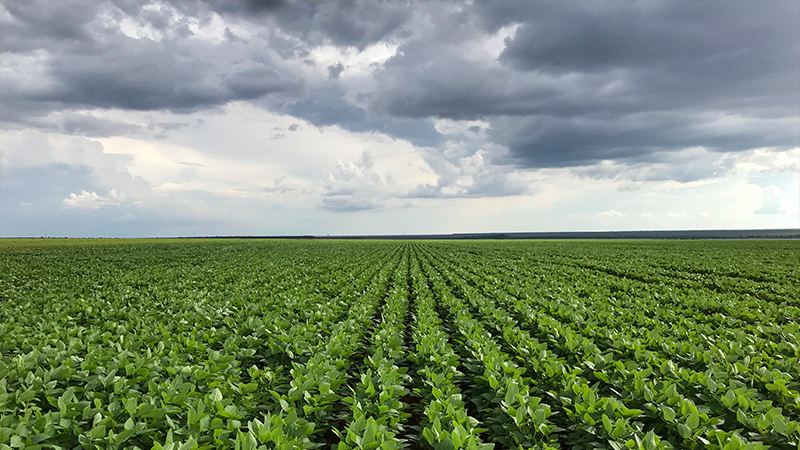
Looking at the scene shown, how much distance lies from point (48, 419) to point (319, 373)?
2.84m

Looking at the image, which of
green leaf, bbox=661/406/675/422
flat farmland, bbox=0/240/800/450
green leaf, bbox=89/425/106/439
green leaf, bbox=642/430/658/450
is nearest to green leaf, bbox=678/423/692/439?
flat farmland, bbox=0/240/800/450

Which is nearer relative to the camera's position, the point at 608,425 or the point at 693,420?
the point at 608,425

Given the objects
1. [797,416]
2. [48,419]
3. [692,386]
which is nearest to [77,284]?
[48,419]

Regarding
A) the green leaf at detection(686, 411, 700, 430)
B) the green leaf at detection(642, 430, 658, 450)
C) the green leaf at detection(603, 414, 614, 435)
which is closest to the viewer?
the green leaf at detection(642, 430, 658, 450)

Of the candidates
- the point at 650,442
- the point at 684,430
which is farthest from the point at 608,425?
the point at 684,430

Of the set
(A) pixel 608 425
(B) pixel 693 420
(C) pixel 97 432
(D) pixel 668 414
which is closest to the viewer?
(C) pixel 97 432

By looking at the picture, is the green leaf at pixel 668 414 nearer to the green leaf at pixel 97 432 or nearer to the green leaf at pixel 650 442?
the green leaf at pixel 650 442

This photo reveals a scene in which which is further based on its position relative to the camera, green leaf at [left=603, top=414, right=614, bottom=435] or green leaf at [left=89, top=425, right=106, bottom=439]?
green leaf at [left=603, top=414, right=614, bottom=435]

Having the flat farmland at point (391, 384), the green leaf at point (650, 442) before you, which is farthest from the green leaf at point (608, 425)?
the green leaf at point (650, 442)

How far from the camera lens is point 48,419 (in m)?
3.85

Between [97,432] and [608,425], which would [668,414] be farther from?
[97,432]

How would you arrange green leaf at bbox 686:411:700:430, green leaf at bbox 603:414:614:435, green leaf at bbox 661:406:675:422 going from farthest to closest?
1. green leaf at bbox 661:406:675:422
2. green leaf at bbox 686:411:700:430
3. green leaf at bbox 603:414:614:435

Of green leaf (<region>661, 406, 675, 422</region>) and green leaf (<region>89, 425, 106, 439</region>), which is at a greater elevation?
green leaf (<region>89, 425, 106, 439</region>)

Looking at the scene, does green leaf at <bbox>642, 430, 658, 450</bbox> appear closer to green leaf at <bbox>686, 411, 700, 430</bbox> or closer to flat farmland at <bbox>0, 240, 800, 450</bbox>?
flat farmland at <bbox>0, 240, 800, 450</bbox>
